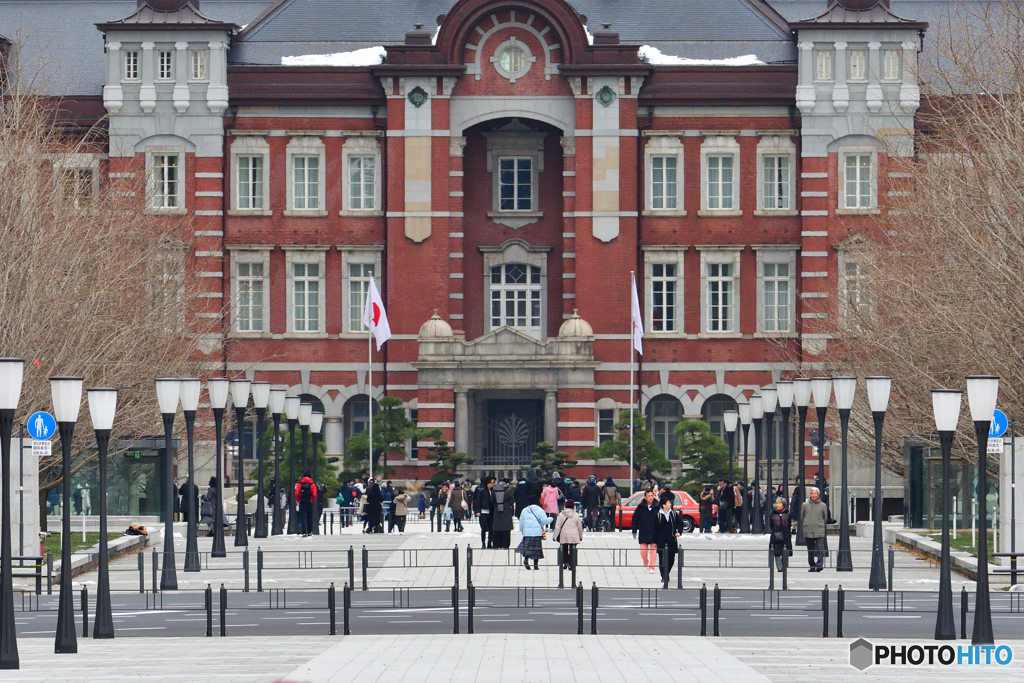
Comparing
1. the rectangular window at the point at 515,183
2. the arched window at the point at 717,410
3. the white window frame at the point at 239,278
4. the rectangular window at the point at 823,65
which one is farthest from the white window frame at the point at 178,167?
the rectangular window at the point at 823,65

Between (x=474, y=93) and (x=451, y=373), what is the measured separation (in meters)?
9.66

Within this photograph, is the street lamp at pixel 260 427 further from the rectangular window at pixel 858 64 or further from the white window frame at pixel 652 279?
the rectangular window at pixel 858 64

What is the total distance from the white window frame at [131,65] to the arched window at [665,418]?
20.9 meters

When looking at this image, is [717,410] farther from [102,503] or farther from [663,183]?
[102,503]

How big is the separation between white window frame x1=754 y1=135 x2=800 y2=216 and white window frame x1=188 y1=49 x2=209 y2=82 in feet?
63.1

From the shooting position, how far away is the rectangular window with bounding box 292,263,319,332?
73375mm

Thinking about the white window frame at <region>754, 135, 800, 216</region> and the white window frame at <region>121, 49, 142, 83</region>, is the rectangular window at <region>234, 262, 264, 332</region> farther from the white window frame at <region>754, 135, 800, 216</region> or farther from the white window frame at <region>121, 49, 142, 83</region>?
the white window frame at <region>754, 135, 800, 216</region>

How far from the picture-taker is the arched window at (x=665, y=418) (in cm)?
7331

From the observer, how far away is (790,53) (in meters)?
72.9

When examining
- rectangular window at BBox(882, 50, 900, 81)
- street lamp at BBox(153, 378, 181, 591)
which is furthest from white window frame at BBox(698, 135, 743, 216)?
street lamp at BBox(153, 378, 181, 591)

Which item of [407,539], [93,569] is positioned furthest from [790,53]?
[93,569]

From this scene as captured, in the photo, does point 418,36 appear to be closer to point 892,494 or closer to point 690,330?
point 690,330

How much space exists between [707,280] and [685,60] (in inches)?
301

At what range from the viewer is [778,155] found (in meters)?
72.8
